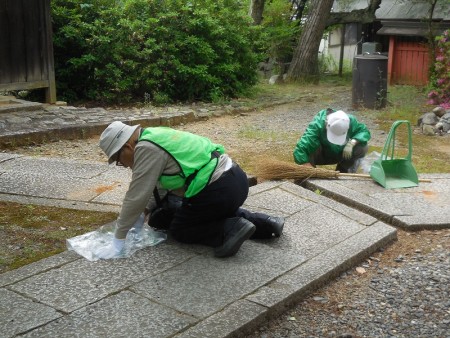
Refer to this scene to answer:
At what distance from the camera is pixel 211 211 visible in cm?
444

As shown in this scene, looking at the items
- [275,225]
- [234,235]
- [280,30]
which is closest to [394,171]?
[275,225]

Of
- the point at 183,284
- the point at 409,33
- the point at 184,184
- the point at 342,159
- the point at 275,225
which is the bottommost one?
the point at 183,284

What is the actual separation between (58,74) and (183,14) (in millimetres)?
2847

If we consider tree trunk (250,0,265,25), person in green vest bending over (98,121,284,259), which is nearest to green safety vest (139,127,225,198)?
person in green vest bending over (98,121,284,259)

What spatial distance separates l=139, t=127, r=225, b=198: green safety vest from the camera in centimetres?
424

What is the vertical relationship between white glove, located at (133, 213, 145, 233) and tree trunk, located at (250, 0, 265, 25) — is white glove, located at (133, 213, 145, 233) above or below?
below

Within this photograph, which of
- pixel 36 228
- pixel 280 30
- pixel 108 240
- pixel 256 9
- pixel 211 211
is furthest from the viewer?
pixel 280 30

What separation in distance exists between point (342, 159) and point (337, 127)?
58 centimetres

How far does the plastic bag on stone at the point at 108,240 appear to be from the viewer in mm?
4441

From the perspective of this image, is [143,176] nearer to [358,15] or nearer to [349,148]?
[349,148]

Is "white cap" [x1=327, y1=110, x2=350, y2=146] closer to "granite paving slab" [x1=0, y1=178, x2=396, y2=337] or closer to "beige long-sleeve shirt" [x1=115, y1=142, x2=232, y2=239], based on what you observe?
Result: "granite paving slab" [x1=0, y1=178, x2=396, y2=337]

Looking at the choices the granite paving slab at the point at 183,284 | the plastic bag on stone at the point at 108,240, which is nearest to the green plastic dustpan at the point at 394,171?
the granite paving slab at the point at 183,284

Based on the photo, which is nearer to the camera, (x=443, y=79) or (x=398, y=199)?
(x=398, y=199)

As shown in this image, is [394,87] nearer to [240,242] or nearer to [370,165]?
[370,165]
